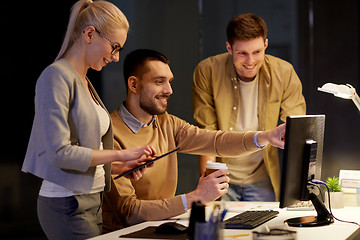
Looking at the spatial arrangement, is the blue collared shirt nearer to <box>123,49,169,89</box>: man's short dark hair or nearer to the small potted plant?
<box>123,49,169,89</box>: man's short dark hair

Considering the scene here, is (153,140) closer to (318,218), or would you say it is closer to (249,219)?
(249,219)

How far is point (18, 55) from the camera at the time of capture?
11.4 ft

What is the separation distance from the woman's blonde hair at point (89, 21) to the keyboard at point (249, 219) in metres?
0.98

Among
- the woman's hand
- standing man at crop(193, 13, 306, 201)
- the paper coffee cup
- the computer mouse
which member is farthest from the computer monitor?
standing man at crop(193, 13, 306, 201)

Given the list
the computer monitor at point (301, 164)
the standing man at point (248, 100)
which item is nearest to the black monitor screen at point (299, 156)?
the computer monitor at point (301, 164)

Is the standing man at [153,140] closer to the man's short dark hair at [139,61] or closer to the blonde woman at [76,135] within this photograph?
the man's short dark hair at [139,61]

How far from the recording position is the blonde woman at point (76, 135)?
212cm

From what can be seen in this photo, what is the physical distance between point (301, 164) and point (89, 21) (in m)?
1.11

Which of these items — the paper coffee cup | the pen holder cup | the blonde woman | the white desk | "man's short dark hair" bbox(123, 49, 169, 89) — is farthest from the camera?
"man's short dark hair" bbox(123, 49, 169, 89)

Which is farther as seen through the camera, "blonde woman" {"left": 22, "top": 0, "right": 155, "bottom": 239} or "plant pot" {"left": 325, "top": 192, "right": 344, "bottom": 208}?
"plant pot" {"left": 325, "top": 192, "right": 344, "bottom": 208}

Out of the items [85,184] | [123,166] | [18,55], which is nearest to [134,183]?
[123,166]

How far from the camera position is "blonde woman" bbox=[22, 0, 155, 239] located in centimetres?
212

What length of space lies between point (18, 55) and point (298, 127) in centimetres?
192

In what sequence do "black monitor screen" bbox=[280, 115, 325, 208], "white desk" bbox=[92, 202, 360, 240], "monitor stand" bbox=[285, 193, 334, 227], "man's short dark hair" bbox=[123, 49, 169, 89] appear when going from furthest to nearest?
"man's short dark hair" bbox=[123, 49, 169, 89]
"monitor stand" bbox=[285, 193, 334, 227]
"black monitor screen" bbox=[280, 115, 325, 208]
"white desk" bbox=[92, 202, 360, 240]
